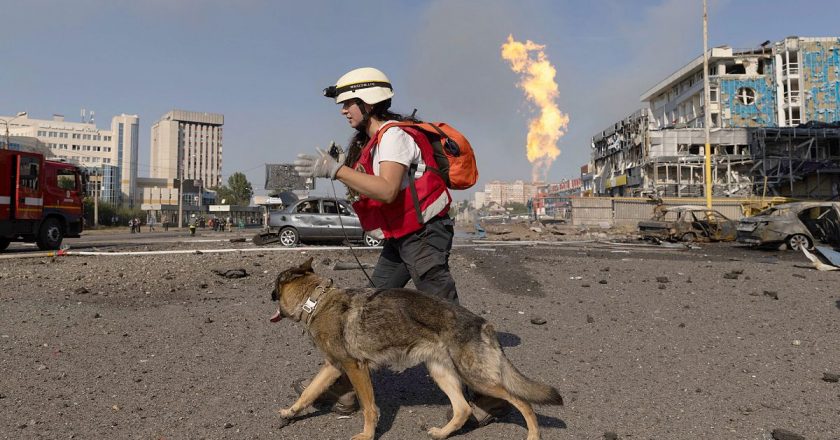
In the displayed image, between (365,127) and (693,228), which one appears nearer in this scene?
(365,127)

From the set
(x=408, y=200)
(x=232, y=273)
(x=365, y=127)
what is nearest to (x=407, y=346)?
(x=408, y=200)

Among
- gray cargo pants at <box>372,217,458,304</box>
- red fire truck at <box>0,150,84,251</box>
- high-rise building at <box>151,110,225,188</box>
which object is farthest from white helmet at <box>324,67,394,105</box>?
high-rise building at <box>151,110,225,188</box>

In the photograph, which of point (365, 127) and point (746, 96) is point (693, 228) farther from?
point (746, 96)

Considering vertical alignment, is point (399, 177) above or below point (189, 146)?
below

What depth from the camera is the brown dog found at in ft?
9.25

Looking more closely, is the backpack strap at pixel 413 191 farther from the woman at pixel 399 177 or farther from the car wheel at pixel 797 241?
the car wheel at pixel 797 241

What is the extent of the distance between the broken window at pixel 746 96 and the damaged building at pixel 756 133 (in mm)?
109

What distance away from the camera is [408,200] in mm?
3111

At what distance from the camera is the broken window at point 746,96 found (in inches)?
2586

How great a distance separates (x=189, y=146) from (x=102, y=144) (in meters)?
28.7

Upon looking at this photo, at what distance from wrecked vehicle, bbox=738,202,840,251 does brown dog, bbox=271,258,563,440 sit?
1763cm

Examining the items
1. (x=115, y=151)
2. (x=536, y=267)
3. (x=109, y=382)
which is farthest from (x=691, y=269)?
(x=115, y=151)

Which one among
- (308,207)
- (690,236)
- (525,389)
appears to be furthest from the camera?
(690,236)

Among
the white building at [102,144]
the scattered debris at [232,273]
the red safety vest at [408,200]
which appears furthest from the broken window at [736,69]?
the white building at [102,144]
